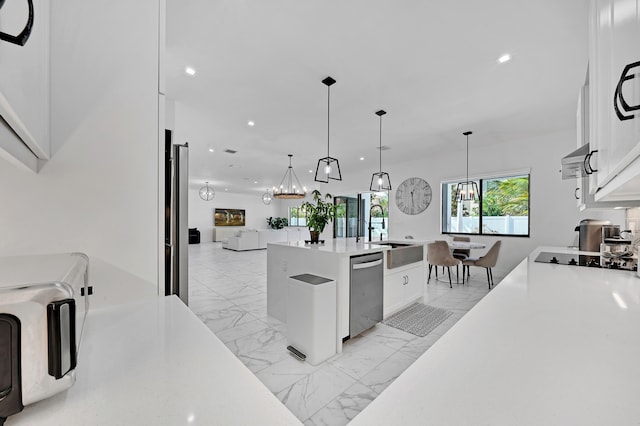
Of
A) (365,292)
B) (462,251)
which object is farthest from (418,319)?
(462,251)

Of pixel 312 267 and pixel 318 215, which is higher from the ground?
pixel 318 215

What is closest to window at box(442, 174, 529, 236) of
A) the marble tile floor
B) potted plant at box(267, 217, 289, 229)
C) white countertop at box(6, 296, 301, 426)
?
the marble tile floor

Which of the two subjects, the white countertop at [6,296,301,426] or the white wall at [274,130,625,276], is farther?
the white wall at [274,130,625,276]

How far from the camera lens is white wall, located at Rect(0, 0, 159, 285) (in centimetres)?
97

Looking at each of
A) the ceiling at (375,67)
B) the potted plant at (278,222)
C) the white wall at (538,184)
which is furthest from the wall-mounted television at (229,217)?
the white wall at (538,184)

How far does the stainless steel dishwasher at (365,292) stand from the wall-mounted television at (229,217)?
39.4ft

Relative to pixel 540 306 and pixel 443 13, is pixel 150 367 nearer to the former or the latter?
pixel 540 306

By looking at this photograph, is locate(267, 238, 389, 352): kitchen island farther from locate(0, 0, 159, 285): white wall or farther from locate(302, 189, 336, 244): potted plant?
locate(0, 0, 159, 285): white wall

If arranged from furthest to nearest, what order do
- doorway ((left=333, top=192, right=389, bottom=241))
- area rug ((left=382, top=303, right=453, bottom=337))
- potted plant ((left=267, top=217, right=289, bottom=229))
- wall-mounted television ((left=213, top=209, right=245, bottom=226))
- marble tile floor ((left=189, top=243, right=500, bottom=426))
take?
1. potted plant ((left=267, top=217, right=289, bottom=229))
2. wall-mounted television ((left=213, top=209, right=245, bottom=226))
3. doorway ((left=333, top=192, right=389, bottom=241))
4. area rug ((left=382, top=303, right=453, bottom=337))
5. marble tile floor ((left=189, top=243, right=500, bottom=426))

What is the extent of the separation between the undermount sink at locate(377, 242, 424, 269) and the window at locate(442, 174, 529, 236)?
297cm

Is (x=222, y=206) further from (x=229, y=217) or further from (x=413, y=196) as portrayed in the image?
(x=413, y=196)

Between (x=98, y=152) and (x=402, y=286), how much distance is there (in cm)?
325

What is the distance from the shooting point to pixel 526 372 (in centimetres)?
66

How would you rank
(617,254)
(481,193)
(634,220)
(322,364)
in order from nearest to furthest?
(617,254)
(322,364)
(634,220)
(481,193)
